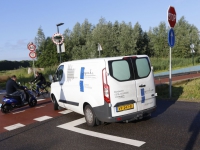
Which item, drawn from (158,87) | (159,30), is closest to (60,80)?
(158,87)

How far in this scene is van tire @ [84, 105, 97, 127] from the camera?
6854 millimetres

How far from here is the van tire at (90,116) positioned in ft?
22.5

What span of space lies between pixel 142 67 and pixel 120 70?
0.80 meters

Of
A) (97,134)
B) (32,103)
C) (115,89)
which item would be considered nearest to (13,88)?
(32,103)

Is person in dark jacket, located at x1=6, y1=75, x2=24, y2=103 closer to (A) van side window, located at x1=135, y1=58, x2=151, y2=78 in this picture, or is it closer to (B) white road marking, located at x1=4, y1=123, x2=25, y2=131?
(B) white road marking, located at x1=4, y1=123, x2=25, y2=131

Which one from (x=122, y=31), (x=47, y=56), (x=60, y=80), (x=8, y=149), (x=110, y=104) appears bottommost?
(x=8, y=149)

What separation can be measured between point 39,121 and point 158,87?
6.48 metres

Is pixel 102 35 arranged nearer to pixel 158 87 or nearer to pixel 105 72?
pixel 158 87

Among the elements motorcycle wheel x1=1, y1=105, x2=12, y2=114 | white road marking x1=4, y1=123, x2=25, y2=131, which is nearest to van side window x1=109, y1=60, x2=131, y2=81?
white road marking x1=4, y1=123, x2=25, y2=131

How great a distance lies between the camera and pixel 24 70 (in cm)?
3041

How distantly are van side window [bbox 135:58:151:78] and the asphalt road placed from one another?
1.43 meters

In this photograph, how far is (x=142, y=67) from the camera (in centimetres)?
689

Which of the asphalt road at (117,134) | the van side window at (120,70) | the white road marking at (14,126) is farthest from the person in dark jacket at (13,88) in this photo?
the van side window at (120,70)

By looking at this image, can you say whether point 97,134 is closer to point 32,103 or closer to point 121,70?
point 121,70
